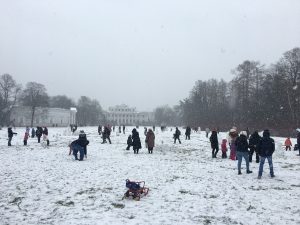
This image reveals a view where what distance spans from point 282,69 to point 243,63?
42.9ft

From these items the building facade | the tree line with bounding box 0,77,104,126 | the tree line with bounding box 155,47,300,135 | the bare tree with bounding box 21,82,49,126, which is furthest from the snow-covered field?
the building facade

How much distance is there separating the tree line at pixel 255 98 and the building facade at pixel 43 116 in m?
45.6

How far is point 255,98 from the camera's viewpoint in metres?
66.8

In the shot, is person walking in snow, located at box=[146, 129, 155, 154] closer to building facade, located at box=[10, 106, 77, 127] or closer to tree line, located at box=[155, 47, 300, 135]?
tree line, located at box=[155, 47, 300, 135]

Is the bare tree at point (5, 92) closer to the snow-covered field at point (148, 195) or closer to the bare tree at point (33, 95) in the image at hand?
the bare tree at point (33, 95)

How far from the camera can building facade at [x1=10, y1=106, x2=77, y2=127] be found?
11088 cm

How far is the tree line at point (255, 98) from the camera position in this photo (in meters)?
55.2

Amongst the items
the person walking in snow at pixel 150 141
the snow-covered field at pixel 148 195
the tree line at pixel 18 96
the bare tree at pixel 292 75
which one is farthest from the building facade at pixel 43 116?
the snow-covered field at pixel 148 195

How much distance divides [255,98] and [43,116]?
2809 inches

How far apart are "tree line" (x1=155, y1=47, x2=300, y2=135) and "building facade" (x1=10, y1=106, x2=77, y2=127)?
45603 millimetres

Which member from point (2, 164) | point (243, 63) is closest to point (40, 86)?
point (243, 63)

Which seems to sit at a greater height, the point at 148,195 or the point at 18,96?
the point at 18,96

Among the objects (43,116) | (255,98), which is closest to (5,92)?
(43,116)

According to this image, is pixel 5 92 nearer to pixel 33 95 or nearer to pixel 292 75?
pixel 33 95
